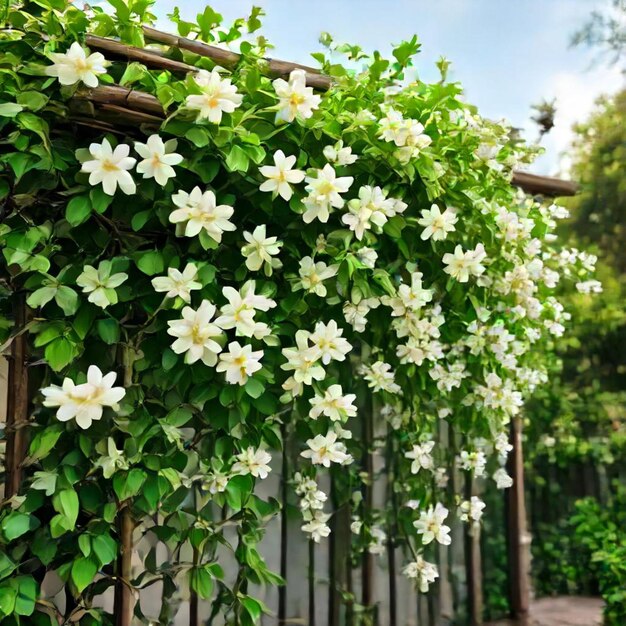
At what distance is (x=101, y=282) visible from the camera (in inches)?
59.8

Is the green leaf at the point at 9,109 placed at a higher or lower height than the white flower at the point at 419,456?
higher

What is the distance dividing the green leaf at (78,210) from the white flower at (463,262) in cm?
97

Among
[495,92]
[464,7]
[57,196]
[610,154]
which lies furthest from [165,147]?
[610,154]

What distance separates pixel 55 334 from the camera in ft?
4.95

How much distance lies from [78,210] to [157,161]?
215 millimetres

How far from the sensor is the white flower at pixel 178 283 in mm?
1524

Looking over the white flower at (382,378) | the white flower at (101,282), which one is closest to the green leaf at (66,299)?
the white flower at (101,282)

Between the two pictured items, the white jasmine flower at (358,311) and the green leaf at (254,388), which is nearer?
the green leaf at (254,388)

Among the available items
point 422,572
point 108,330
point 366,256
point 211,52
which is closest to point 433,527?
point 422,572

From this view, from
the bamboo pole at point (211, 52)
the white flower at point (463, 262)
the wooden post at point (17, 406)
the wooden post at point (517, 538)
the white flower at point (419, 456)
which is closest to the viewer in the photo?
the wooden post at point (17, 406)

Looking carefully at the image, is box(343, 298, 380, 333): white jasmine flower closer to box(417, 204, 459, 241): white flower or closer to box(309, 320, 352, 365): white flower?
box(309, 320, 352, 365): white flower

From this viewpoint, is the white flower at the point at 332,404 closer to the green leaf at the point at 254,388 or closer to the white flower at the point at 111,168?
the green leaf at the point at 254,388

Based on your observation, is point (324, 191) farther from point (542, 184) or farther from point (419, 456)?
point (542, 184)

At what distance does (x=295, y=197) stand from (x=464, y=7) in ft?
11.1
